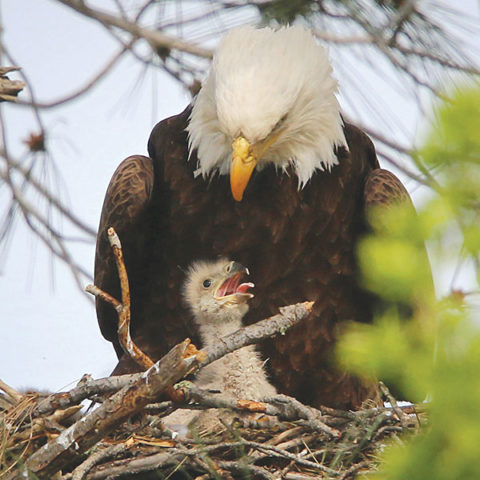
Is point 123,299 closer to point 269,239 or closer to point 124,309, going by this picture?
point 124,309

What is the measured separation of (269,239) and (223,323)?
1.32 feet

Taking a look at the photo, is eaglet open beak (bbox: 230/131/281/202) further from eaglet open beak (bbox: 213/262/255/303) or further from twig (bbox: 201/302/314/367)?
twig (bbox: 201/302/314/367)

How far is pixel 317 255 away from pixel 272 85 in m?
0.77

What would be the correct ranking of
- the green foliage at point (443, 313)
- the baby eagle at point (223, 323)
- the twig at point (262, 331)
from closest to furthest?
the green foliage at point (443, 313), the twig at point (262, 331), the baby eagle at point (223, 323)

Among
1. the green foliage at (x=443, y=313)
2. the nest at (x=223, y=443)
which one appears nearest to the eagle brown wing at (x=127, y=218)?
the nest at (x=223, y=443)

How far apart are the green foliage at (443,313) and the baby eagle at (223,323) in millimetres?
2120

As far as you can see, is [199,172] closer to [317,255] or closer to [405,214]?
[317,255]

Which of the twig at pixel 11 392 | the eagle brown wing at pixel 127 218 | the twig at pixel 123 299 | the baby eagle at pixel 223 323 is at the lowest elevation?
the twig at pixel 11 392

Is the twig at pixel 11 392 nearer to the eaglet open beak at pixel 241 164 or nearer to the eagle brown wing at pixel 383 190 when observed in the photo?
the eaglet open beak at pixel 241 164

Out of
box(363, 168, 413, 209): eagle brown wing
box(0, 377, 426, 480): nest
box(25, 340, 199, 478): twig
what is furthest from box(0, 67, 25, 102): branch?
box(363, 168, 413, 209): eagle brown wing

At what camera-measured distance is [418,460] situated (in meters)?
0.99

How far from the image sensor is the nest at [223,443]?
258 centimetres

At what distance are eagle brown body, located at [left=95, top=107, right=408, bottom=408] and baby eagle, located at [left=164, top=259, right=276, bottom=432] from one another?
12 centimetres

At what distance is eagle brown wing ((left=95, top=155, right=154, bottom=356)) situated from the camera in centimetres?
351
